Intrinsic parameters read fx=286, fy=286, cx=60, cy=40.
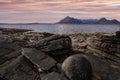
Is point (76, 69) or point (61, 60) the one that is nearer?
point (76, 69)

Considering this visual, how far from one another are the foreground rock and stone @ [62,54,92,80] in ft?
14.9

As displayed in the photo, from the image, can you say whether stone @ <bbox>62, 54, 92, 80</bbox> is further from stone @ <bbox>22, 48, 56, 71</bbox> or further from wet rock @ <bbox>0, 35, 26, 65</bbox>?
wet rock @ <bbox>0, 35, 26, 65</bbox>

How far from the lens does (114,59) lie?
31.6 metres

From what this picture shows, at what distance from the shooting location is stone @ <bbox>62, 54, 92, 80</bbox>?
85.5 ft

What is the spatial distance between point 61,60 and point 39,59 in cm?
273

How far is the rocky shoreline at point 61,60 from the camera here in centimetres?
2648

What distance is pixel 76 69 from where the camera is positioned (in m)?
26.1

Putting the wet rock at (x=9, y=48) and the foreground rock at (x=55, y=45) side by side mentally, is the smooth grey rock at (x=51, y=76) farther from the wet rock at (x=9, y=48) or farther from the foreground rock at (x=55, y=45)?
the wet rock at (x=9, y=48)

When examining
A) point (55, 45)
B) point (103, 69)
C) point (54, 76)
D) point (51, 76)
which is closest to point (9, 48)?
point (55, 45)

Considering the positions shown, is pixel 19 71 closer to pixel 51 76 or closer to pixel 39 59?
pixel 39 59

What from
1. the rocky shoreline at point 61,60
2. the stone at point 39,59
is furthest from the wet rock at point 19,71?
the stone at point 39,59

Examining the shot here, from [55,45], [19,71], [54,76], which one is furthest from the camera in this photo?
[55,45]

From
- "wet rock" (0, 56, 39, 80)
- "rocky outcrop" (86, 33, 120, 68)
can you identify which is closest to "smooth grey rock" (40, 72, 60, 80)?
"wet rock" (0, 56, 39, 80)

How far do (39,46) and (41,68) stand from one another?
3815 mm
